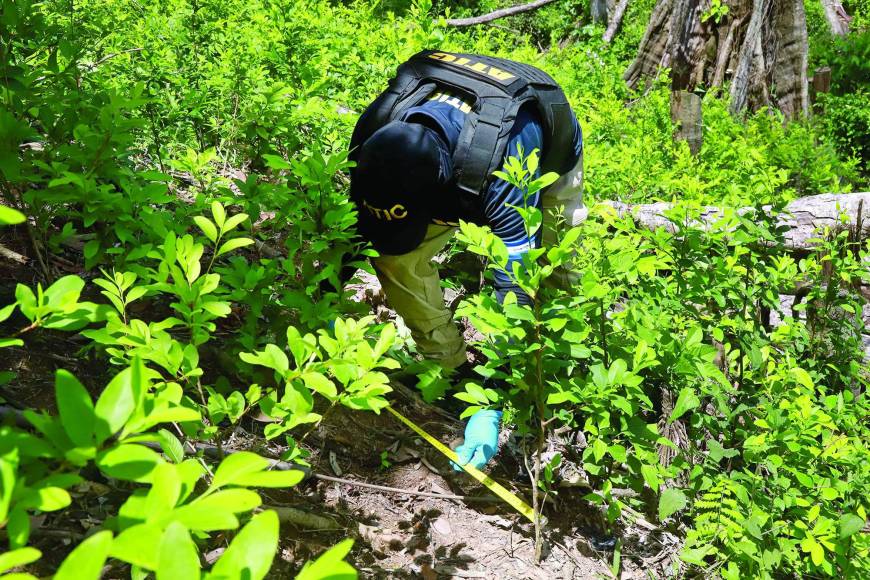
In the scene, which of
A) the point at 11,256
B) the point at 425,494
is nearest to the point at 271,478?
the point at 425,494

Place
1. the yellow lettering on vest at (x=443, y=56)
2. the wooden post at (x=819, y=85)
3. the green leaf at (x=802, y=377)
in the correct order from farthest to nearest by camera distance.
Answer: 1. the wooden post at (x=819, y=85)
2. the yellow lettering on vest at (x=443, y=56)
3. the green leaf at (x=802, y=377)

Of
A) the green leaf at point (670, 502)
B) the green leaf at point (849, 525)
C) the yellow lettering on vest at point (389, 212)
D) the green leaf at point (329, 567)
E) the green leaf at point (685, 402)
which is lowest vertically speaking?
the green leaf at point (670, 502)

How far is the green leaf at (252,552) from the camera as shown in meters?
0.74

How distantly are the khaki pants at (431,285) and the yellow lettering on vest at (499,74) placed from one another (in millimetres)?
723

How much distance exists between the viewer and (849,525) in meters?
2.11

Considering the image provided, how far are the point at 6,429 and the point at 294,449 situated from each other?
3.25 feet

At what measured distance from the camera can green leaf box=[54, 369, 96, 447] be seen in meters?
0.81

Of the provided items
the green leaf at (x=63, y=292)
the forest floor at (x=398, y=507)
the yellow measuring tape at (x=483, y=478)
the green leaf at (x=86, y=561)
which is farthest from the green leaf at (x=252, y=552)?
the yellow measuring tape at (x=483, y=478)

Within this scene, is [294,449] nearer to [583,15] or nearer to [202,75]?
[202,75]

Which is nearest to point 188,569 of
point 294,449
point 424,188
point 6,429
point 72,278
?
point 6,429

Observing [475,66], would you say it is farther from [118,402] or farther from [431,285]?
[118,402]

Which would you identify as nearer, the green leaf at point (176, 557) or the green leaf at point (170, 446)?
the green leaf at point (176, 557)

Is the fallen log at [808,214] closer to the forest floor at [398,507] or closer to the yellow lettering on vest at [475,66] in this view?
the yellow lettering on vest at [475,66]

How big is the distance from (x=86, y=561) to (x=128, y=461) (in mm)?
172
